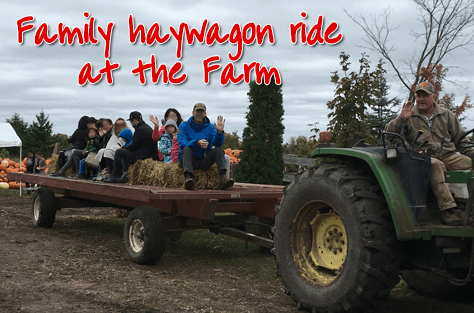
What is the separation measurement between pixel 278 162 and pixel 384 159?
38.6 feet

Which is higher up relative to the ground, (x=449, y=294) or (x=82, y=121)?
(x=82, y=121)

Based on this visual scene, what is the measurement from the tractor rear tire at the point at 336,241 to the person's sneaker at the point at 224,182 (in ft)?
7.61

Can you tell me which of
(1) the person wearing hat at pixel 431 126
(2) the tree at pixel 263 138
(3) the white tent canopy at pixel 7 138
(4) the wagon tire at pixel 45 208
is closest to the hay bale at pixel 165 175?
(4) the wagon tire at pixel 45 208

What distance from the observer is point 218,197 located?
18.8 ft

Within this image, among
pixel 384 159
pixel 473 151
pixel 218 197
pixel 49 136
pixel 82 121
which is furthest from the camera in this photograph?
pixel 49 136

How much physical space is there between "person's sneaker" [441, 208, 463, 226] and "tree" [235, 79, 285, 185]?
11499 millimetres

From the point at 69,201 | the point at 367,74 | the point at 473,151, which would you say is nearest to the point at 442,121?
the point at 473,151

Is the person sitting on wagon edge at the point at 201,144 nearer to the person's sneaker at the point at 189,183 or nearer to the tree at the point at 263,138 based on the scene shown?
the person's sneaker at the point at 189,183

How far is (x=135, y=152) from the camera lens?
7.57 meters

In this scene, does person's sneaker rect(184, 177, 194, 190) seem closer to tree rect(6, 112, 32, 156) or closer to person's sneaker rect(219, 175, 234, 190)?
person's sneaker rect(219, 175, 234, 190)

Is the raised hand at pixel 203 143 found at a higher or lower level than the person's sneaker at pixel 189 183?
higher

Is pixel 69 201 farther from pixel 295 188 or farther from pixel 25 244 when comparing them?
pixel 295 188

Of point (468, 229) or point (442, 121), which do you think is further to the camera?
point (442, 121)

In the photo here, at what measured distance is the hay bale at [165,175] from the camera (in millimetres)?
6504
